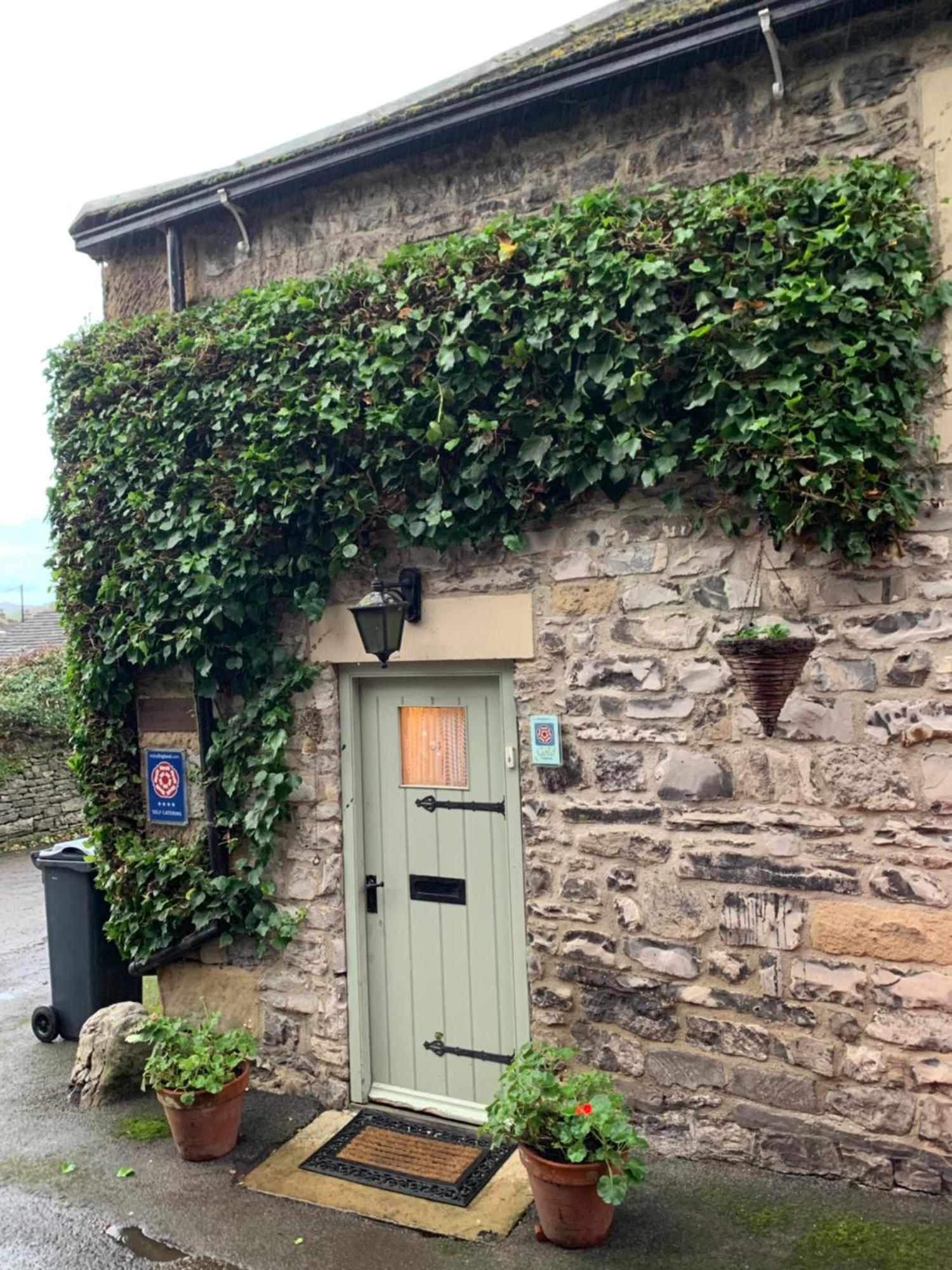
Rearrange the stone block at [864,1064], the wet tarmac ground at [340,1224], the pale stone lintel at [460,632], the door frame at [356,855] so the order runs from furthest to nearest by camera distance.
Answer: the door frame at [356,855] → the pale stone lintel at [460,632] → the stone block at [864,1064] → the wet tarmac ground at [340,1224]

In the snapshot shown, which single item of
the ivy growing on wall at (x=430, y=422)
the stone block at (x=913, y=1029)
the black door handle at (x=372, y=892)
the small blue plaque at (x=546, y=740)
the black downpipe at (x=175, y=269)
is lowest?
the stone block at (x=913, y=1029)

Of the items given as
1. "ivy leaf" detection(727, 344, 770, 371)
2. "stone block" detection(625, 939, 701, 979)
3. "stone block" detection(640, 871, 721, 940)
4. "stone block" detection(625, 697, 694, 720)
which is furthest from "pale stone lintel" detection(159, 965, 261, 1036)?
"ivy leaf" detection(727, 344, 770, 371)

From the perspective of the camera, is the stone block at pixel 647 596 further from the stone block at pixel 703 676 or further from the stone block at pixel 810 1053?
the stone block at pixel 810 1053

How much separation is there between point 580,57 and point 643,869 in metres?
3.55

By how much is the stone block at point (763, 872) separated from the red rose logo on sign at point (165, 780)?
2903 millimetres

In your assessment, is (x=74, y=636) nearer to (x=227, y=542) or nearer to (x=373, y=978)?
(x=227, y=542)

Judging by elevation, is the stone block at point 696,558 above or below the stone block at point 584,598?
above

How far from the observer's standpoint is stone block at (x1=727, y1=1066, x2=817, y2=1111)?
152 inches

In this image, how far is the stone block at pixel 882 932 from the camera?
3656 millimetres

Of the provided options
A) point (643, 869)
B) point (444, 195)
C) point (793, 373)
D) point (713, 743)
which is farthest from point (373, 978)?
point (444, 195)

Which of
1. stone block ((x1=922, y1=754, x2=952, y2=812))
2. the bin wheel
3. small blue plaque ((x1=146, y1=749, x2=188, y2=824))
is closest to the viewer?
stone block ((x1=922, y1=754, x2=952, y2=812))

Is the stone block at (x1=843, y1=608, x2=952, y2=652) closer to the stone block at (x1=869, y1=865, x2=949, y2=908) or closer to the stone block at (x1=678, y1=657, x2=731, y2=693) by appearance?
the stone block at (x1=678, y1=657, x2=731, y2=693)

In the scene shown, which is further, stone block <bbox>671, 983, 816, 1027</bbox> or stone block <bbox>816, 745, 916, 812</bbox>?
stone block <bbox>671, 983, 816, 1027</bbox>

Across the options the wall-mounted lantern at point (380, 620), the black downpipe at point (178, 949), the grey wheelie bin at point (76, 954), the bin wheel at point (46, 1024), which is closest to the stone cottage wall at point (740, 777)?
the wall-mounted lantern at point (380, 620)
